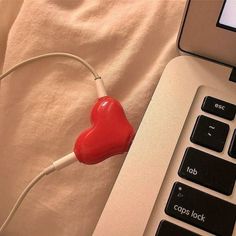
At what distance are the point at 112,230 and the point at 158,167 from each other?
→ 0.06m

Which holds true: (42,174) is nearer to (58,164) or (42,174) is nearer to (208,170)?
(58,164)

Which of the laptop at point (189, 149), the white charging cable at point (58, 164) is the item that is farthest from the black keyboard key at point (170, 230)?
the white charging cable at point (58, 164)

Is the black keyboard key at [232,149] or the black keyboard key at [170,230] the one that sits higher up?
the black keyboard key at [232,149]

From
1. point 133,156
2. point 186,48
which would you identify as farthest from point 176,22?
point 133,156

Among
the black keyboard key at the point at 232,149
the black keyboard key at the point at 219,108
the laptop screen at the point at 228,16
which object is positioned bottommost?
the black keyboard key at the point at 232,149

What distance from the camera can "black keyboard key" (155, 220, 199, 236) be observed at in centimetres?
29

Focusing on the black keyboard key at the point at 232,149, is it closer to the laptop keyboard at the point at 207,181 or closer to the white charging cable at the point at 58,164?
the laptop keyboard at the point at 207,181

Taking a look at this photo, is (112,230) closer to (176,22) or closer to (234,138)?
(234,138)

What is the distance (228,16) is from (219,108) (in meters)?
0.08

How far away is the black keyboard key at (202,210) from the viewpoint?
11.6 inches

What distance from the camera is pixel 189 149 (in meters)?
0.32

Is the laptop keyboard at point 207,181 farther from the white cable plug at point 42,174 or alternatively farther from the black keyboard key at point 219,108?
the white cable plug at point 42,174

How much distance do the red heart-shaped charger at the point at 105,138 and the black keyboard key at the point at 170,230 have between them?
8cm

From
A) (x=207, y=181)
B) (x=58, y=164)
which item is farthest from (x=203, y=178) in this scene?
(x=58, y=164)
